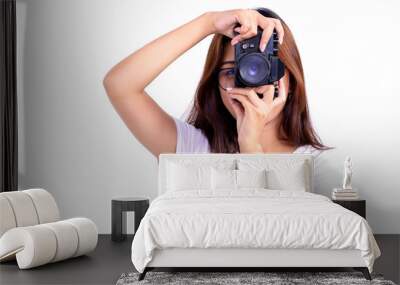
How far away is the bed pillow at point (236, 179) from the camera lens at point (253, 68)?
32.5 inches

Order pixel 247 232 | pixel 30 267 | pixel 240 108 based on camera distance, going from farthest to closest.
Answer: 1. pixel 240 108
2. pixel 30 267
3. pixel 247 232

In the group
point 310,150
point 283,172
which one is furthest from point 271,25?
point 283,172

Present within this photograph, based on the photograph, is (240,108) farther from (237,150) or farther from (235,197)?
(235,197)

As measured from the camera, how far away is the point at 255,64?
213 inches

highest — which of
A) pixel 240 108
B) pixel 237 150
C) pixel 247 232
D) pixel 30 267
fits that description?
pixel 240 108

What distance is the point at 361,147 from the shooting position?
5676mm

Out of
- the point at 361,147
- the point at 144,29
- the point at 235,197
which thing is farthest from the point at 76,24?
the point at 361,147

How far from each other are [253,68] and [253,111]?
36 centimetres

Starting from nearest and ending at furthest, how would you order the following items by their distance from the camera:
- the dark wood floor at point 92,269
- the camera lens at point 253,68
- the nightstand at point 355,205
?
the dark wood floor at point 92,269 < the nightstand at point 355,205 < the camera lens at point 253,68

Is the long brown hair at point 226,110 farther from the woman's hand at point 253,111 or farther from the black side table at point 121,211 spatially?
the black side table at point 121,211

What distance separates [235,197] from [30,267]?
4.58 ft

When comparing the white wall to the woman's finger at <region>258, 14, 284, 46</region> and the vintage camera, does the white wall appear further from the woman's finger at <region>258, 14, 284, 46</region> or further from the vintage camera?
the vintage camera

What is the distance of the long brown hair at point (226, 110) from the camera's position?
5539 mm

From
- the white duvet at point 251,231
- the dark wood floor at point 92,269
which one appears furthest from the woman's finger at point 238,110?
the white duvet at point 251,231
